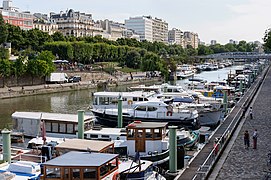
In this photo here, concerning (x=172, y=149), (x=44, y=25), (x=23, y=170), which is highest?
(x=44, y=25)

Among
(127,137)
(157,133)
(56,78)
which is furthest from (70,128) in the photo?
(56,78)

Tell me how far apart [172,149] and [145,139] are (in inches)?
97.5

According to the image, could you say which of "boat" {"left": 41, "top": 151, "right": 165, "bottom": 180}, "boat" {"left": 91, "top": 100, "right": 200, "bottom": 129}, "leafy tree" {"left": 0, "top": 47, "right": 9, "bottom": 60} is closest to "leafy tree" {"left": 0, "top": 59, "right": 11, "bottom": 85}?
"leafy tree" {"left": 0, "top": 47, "right": 9, "bottom": 60}

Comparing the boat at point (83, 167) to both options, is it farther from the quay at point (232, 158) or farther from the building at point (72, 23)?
the building at point (72, 23)

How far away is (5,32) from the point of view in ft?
278

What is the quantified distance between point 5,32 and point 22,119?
196 ft

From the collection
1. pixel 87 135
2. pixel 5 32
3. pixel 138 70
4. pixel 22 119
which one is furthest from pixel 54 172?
pixel 138 70

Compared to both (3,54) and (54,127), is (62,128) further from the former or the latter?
(3,54)

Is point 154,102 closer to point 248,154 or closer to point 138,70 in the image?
point 248,154

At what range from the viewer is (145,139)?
72.9 feet

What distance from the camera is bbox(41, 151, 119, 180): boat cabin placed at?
14.5 meters

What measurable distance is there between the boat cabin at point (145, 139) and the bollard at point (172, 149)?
6.18ft

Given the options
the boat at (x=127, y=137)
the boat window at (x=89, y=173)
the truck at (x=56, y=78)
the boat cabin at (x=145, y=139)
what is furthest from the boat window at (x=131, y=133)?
the truck at (x=56, y=78)

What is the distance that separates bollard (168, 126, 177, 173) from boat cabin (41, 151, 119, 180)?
16.5 ft
